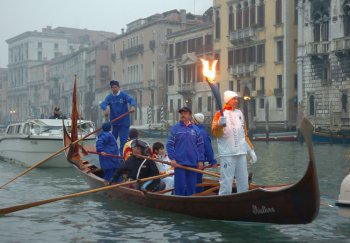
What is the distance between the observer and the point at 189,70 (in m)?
53.5

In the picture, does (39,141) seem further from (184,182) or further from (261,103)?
(261,103)

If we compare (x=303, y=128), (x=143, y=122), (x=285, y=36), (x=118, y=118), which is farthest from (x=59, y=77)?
(x=303, y=128)

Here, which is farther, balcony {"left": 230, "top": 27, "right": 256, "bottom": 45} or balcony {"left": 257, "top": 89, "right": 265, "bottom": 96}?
balcony {"left": 230, "top": 27, "right": 256, "bottom": 45}

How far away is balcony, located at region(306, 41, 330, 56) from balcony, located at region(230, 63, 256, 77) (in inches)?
260

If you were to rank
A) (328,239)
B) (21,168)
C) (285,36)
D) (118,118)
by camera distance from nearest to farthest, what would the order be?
(328,239), (118,118), (21,168), (285,36)

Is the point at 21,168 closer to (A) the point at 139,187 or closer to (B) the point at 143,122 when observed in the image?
(A) the point at 139,187

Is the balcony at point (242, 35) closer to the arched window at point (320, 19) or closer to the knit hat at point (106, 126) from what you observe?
the arched window at point (320, 19)

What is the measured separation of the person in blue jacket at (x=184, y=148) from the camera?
9016mm

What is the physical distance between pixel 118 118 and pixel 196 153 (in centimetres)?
345

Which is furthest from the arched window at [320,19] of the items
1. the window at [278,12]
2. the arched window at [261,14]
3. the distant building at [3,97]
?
the distant building at [3,97]

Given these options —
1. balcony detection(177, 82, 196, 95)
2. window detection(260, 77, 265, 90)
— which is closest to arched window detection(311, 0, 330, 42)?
window detection(260, 77, 265, 90)

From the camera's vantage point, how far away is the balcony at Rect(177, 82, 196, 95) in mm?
52438

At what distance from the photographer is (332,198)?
11.5 m

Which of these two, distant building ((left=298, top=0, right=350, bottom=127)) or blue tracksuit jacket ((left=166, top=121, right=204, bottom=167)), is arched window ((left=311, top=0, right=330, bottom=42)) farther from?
blue tracksuit jacket ((left=166, top=121, right=204, bottom=167))
